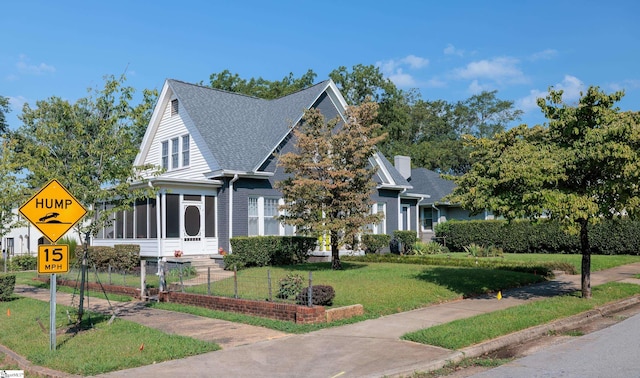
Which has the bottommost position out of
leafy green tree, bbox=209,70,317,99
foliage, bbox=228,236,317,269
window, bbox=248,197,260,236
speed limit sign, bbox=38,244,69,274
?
foliage, bbox=228,236,317,269

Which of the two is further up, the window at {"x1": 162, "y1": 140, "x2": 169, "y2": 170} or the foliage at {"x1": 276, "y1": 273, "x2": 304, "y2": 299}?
the window at {"x1": 162, "y1": 140, "x2": 169, "y2": 170}

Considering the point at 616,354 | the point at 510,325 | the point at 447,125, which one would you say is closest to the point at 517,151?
the point at 510,325

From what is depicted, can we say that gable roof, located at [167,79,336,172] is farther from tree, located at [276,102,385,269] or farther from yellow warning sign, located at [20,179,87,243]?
yellow warning sign, located at [20,179,87,243]

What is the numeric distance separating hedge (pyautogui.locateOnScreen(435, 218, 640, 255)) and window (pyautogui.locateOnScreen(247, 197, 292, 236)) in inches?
405

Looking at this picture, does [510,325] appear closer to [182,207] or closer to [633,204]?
[633,204]

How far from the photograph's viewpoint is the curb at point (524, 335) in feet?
27.2

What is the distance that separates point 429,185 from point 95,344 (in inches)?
1269

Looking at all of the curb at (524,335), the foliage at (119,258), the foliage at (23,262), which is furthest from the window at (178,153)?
the curb at (524,335)

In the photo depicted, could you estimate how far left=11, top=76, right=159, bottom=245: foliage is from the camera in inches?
442

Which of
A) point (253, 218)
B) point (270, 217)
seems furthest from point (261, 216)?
point (270, 217)

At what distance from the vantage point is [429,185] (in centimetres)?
3950

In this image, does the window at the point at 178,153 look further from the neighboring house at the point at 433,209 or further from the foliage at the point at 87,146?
the neighboring house at the point at 433,209

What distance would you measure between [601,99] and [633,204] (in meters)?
2.61

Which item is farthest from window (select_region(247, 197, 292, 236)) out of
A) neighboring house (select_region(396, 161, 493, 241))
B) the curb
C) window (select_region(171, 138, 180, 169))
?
neighboring house (select_region(396, 161, 493, 241))
